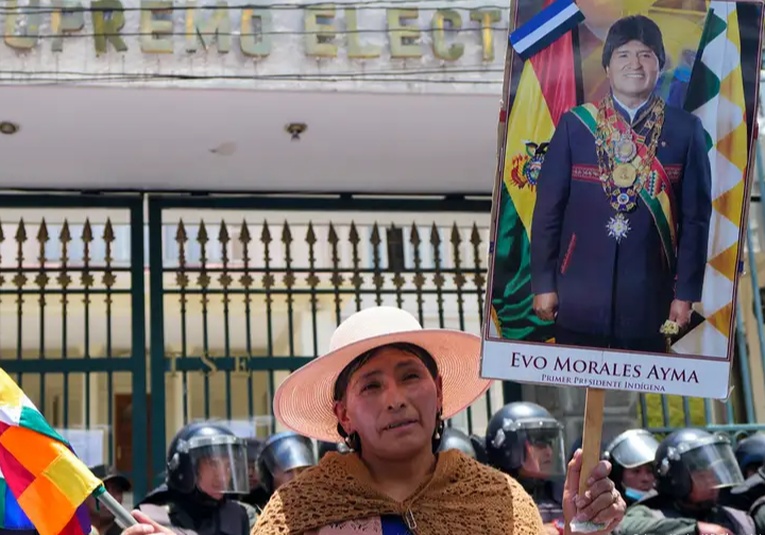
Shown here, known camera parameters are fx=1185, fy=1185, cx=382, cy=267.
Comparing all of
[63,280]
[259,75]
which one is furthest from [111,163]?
[259,75]

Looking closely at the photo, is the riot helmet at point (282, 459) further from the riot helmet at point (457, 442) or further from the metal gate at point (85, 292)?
the metal gate at point (85, 292)

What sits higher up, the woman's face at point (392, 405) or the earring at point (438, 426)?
the woman's face at point (392, 405)

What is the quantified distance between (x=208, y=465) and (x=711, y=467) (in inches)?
111

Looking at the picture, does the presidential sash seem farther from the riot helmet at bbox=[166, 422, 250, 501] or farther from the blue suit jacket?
the riot helmet at bbox=[166, 422, 250, 501]

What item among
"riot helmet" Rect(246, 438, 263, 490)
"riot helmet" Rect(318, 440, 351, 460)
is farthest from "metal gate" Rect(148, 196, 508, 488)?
"riot helmet" Rect(318, 440, 351, 460)

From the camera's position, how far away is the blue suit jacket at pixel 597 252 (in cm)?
278

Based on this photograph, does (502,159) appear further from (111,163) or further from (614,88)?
(111,163)

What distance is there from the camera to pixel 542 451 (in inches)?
279

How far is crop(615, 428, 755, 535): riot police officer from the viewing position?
6.49m

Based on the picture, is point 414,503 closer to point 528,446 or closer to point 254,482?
point 528,446

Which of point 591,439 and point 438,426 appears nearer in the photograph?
point 591,439

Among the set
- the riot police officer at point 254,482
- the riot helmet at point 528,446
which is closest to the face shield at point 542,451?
the riot helmet at point 528,446

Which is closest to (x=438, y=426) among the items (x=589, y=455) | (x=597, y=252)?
(x=589, y=455)

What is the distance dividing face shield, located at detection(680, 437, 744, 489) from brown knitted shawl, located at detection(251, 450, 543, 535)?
401cm
